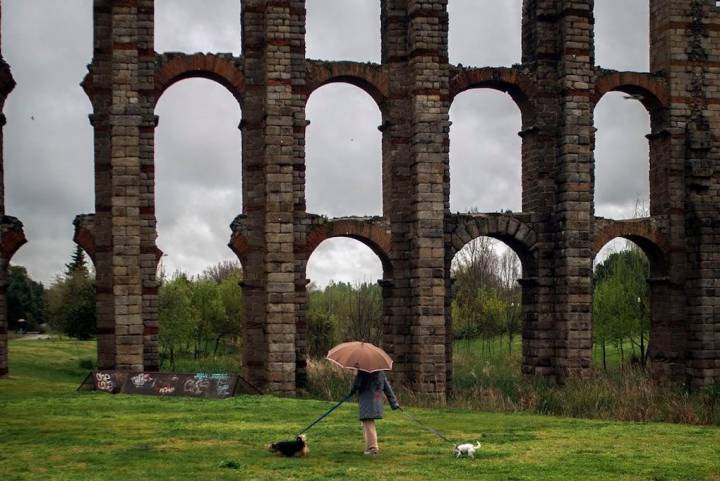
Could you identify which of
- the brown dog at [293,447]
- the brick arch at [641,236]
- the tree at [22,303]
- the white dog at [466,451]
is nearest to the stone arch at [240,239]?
the brick arch at [641,236]

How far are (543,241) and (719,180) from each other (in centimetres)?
623

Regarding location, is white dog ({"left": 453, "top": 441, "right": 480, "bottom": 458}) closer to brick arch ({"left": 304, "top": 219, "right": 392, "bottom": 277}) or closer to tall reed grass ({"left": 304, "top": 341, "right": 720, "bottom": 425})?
tall reed grass ({"left": 304, "top": 341, "right": 720, "bottom": 425})

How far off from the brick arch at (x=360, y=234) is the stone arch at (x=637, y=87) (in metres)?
7.74

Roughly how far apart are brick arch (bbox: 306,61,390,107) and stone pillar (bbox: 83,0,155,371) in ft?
14.7

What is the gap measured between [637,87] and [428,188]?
25.8 feet

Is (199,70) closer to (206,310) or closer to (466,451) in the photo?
(466,451)

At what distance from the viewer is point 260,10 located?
2559cm

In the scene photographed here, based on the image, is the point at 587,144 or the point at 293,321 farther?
the point at 587,144

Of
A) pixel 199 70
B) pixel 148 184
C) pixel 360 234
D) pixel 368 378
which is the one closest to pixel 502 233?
pixel 360 234

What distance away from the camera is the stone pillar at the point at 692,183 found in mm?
27469

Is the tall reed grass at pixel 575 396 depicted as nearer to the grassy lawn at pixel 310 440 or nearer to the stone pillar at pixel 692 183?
the stone pillar at pixel 692 183

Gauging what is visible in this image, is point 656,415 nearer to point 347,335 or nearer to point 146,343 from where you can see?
point 146,343

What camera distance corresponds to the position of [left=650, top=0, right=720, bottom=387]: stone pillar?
2747 centimetres

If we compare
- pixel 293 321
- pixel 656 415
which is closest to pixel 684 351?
pixel 656 415
